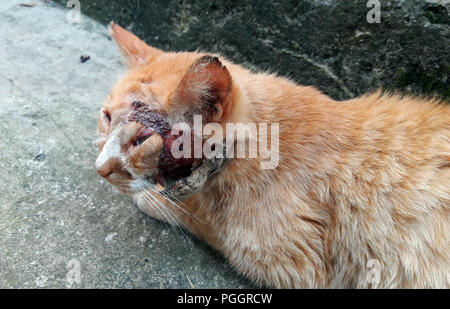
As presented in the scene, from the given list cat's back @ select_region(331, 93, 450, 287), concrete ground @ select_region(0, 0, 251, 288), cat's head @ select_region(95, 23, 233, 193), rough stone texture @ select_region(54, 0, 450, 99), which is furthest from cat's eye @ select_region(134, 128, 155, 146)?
rough stone texture @ select_region(54, 0, 450, 99)

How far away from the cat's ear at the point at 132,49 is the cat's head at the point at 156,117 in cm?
36

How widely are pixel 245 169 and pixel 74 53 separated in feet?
10.6

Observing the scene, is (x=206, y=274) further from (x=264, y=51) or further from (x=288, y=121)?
(x=264, y=51)

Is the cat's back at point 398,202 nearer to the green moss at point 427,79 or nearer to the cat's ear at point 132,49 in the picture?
the green moss at point 427,79

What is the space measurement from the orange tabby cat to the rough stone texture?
639mm

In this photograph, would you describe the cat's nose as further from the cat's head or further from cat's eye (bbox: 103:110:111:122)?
cat's eye (bbox: 103:110:111:122)

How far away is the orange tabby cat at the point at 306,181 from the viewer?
221 centimetres

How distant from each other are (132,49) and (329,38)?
1.64 m

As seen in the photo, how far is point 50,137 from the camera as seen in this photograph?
340 centimetres

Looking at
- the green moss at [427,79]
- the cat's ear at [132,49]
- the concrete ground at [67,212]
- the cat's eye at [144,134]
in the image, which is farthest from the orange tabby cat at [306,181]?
the green moss at [427,79]

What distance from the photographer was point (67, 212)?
277 centimetres

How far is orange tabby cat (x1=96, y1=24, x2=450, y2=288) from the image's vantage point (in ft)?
7.25

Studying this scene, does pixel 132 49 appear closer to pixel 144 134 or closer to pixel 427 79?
pixel 144 134

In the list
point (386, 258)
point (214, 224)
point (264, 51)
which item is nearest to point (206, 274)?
point (214, 224)
